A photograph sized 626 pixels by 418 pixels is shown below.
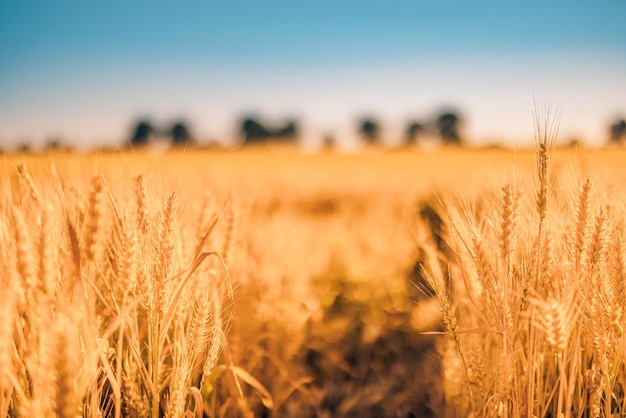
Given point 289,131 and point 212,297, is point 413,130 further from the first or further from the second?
point 212,297

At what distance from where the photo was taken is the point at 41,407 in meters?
0.91

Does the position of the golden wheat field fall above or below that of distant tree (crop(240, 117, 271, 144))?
below

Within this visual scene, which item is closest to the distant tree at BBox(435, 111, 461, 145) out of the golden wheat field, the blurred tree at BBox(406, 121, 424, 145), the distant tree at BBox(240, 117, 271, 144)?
the blurred tree at BBox(406, 121, 424, 145)

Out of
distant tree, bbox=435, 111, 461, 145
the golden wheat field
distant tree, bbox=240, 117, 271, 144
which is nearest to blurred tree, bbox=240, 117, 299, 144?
distant tree, bbox=240, 117, 271, 144

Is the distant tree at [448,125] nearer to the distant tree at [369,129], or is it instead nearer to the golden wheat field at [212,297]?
the distant tree at [369,129]

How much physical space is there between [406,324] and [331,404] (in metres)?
1.07

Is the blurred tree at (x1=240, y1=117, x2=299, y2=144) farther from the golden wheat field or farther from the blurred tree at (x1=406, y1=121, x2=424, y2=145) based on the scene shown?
the golden wheat field

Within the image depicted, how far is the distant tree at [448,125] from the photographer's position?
139 ft

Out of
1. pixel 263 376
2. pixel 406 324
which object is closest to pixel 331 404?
pixel 263 376

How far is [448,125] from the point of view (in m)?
43.0

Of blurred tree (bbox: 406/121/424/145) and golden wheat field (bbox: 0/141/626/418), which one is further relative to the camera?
blurred tree (bbox: 406/121/424/145)

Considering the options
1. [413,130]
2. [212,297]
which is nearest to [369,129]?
[413,130]

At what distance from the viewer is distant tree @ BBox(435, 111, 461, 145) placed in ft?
139

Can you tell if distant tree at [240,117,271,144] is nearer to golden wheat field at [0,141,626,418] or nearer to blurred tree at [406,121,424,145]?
blurred tree at [406,121,424,145]
